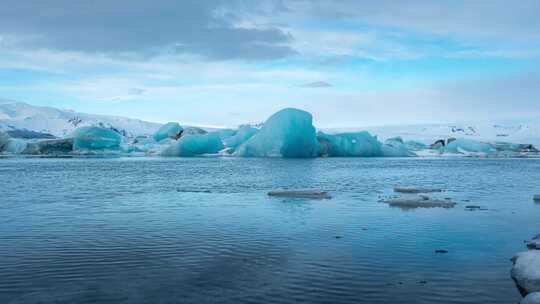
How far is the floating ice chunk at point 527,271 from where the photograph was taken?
854 centimetres

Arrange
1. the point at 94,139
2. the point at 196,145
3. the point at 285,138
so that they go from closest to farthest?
the point at 285,138, the point at 196,145, the point at 94,139

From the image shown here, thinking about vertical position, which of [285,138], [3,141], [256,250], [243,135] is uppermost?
[243,135]

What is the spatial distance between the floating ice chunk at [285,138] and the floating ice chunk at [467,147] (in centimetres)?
3106

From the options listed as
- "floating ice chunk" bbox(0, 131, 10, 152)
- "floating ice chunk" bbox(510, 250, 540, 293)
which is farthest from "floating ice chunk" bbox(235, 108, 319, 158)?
"floating ice chunk" bbox(510, 250, 540, 293)

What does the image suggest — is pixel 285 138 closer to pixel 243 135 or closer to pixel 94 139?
pixel 243 135

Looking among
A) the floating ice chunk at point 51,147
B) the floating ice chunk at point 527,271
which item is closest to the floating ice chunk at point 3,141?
the floating ice chunk at point 51,147

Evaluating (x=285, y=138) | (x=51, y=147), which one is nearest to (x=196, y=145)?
(x=285, y=138)

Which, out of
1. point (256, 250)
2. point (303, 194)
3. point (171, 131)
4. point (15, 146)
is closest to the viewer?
point (256, 250)

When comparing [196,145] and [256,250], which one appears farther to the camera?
[196,145]

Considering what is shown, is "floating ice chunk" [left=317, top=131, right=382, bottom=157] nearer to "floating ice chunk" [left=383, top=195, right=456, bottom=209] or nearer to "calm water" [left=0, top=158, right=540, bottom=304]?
"calm water" [left=0, top=158, right=540, bottom=304]

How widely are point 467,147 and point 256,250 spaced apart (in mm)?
79570

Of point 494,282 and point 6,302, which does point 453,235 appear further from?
point 6,302

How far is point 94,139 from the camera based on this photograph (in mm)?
76125

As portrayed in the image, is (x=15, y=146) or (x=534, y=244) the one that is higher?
(x=15, y=146)
